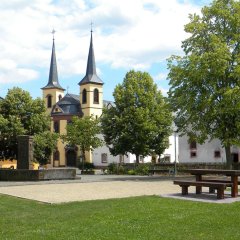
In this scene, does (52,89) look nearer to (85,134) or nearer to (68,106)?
(68,106)

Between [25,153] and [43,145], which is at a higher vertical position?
[43,145]

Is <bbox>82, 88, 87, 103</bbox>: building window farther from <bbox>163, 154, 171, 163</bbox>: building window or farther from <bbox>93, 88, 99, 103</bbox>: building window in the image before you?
<bbox>163, 154, 171, 163</bbox>: building window

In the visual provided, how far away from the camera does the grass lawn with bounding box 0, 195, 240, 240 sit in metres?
8.25

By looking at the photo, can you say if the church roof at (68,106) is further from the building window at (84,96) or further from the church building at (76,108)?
the building window at (84,96)

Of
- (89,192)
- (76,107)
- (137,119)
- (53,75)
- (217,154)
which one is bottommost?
(89,192)

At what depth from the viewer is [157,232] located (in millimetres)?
8367

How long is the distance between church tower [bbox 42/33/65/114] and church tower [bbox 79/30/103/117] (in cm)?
757

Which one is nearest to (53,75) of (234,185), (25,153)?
(25,153)

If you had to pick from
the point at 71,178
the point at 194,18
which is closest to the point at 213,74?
the point at 194,18

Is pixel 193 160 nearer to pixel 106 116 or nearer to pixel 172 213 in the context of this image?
pixel 106 116

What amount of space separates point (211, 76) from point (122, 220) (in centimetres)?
2311

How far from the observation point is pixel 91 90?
84.8 m

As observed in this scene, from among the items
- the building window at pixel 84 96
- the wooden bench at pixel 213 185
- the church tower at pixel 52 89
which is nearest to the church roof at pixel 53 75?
the church tower at pixel 52 89

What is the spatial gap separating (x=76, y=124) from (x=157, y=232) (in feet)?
147
